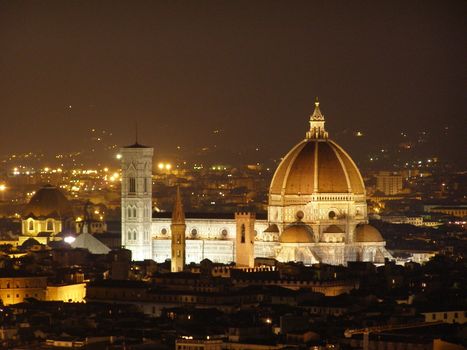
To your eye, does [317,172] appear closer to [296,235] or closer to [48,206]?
[296,235]

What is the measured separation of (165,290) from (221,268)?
47.4 feet

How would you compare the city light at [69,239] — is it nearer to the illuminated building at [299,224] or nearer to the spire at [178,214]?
the illuminated building at [299,224]

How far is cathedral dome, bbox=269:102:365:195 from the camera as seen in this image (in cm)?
14588

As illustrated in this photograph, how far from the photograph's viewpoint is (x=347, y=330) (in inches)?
3880

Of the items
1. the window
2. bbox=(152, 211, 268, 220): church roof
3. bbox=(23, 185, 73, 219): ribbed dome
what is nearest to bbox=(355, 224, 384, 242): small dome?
bbox=(152, 211, 268, 220): church roof

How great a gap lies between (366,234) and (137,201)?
13.4 meters

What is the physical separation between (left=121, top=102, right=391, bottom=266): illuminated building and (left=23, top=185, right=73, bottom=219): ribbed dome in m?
17.8

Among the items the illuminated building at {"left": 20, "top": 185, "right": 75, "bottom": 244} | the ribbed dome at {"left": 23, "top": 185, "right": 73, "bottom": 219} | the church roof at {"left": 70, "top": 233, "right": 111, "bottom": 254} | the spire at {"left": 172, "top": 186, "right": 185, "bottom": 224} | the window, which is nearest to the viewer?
the spire at {"left": 172, "top": 186, "right": 185, "bottom": 224}

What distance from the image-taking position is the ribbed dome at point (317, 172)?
479 feet

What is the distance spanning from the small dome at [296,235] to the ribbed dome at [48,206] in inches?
1104

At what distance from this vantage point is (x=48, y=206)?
169500mm

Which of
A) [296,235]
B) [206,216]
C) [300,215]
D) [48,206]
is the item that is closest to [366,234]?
[300,215]

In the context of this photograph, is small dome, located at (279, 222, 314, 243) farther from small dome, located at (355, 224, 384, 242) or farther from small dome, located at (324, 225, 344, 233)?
small dome, located at (355, 224, 384, 242)

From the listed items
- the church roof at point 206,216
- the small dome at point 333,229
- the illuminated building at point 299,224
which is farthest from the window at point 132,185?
the small dome at point 333,229
